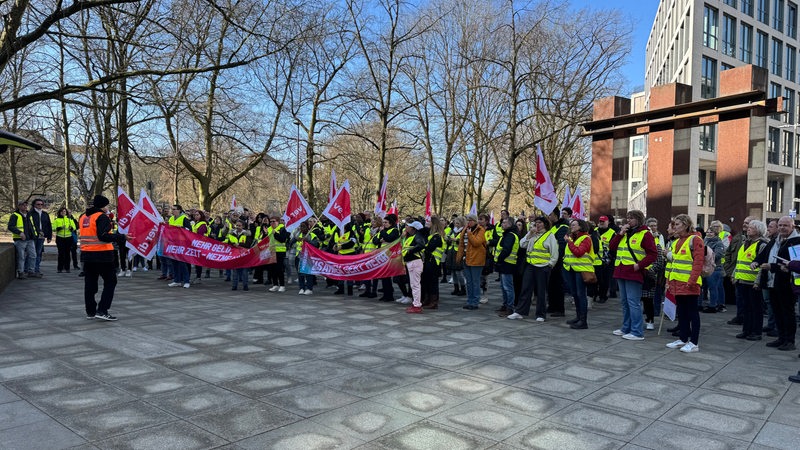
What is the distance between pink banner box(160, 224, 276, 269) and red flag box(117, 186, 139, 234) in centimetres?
80

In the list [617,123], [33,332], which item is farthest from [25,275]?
[617,123]

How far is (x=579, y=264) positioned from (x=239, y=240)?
27.8ft

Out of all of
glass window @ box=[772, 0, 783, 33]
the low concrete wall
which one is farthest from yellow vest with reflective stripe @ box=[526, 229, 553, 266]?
glass window @ box=[772, 0, 783, 33]

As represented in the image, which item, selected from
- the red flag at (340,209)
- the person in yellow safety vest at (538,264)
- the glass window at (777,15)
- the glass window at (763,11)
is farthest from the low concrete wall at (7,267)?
the glass window at (777,15)

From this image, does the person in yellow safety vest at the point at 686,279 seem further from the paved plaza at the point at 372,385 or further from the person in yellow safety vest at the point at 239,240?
the person in yellow safety vest at the point at 239,240

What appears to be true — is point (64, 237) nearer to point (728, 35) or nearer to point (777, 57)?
point (728, 35)

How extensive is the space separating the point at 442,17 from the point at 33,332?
2616cm

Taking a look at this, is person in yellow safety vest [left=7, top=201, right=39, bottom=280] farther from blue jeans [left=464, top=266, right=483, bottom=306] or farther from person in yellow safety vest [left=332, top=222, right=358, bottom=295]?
blue jeans [left=464, top=266, right=483, bottom=306]

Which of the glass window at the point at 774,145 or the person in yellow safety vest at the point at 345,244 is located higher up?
the glass window at the point at 774,145

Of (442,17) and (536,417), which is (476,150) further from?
(536,417)

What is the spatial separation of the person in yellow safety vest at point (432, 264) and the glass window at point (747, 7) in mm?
42434

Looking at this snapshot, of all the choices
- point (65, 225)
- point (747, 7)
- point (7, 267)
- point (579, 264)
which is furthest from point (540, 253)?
point (747, 7)

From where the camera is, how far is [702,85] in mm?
37844

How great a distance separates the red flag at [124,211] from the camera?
13391 mm
